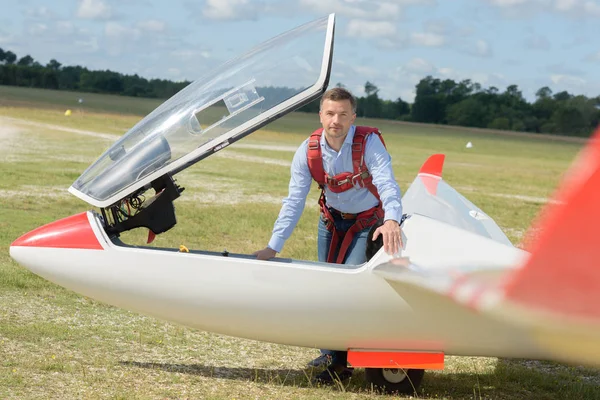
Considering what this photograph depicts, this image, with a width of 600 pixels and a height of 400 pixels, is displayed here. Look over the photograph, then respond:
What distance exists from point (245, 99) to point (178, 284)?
142 centimetres

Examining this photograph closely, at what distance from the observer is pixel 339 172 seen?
5543 mm

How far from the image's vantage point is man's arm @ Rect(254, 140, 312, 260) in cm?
556

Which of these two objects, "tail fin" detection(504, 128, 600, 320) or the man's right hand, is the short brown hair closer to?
the man's right hand

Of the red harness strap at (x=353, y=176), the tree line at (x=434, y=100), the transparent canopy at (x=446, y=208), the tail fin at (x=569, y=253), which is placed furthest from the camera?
the tree line at (x=434, y=100)

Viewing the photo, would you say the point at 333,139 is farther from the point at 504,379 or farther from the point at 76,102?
the point at 76,102

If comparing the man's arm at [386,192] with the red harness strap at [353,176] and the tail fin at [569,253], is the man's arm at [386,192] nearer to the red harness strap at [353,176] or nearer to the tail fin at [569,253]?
the red harness strap at [353,176]

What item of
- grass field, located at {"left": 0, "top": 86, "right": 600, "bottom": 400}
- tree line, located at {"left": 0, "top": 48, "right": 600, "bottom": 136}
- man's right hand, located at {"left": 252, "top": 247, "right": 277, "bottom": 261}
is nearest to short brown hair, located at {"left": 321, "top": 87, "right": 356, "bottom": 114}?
man's right hand, located at {"left": 252, "top": 247, "right": 277, "bottom": 261}

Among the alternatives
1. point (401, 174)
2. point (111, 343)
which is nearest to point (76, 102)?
point (401, 174)

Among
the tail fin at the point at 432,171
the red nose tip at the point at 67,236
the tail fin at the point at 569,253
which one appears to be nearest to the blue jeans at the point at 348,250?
the tail fin at the point at 569,253

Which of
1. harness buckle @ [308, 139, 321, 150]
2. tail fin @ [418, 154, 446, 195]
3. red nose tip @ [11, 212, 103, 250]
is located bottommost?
red nose tip @ [11, 212, 103, 250]

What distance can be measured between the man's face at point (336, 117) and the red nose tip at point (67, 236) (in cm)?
189

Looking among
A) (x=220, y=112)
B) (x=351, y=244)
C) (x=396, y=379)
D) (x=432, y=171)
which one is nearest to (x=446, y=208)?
(x=432, y=171)

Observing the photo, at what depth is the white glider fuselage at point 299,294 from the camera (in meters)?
5.11

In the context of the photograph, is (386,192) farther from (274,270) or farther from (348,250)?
(274,270)
